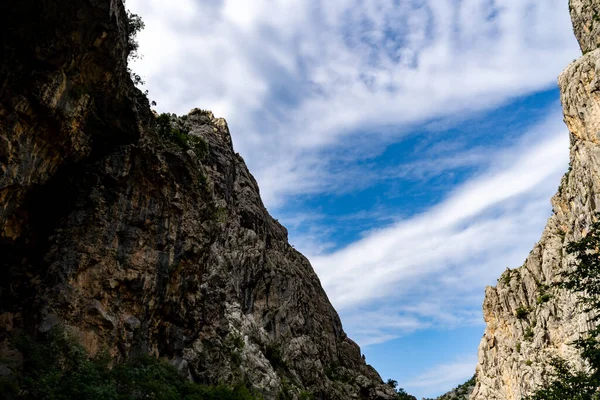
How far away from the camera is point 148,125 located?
28531mm

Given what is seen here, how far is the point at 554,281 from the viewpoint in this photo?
233ft

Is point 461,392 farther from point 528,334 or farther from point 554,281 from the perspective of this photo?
point 554,281

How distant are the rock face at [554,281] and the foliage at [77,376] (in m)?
41.6

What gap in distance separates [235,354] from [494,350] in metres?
64.3

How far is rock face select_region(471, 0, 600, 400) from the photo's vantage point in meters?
60.4

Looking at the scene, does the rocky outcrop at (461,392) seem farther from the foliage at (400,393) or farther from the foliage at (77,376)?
the foliage at (77,376)

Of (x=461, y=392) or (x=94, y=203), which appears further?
(x=461, y=392)

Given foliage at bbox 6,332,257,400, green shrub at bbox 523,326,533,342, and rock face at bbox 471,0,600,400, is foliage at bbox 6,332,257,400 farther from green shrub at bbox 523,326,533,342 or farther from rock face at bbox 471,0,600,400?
green shrub at bbox 523,326,533,342

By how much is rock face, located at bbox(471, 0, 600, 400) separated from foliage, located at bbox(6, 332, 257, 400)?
41.6 metres

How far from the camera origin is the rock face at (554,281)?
60.4m

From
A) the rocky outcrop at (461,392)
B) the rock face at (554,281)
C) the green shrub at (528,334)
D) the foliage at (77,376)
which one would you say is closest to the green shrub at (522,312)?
the rock face at (554,281)

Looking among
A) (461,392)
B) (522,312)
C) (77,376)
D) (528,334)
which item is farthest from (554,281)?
(461,392)

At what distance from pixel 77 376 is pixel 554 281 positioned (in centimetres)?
6863

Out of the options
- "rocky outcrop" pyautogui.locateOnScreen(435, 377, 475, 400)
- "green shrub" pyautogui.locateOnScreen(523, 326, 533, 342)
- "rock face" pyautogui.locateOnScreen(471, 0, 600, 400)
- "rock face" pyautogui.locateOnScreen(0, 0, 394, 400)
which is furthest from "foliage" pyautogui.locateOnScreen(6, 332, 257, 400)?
"rocky outcrop" pyautogui.locateOnScreen(435, 377, 475, 400)
